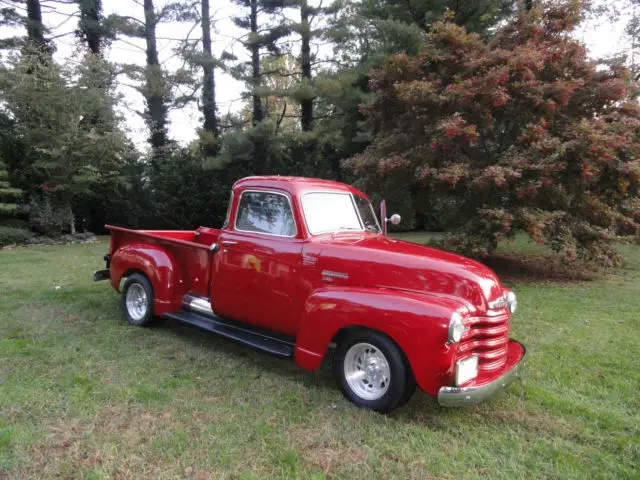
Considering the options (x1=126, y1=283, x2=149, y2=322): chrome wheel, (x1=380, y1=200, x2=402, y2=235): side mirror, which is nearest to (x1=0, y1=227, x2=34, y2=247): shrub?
(x1=126, y1=283, x2=149, y2=322): chrome wheel

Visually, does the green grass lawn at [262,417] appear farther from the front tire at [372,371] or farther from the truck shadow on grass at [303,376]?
the front tire at [372,371]

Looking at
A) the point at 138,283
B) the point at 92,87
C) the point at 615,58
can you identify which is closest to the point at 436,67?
the point at 615,58

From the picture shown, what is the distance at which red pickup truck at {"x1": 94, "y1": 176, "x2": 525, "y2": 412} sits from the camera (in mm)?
3207

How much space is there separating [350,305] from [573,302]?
548 cm

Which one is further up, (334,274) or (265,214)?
(265,214)

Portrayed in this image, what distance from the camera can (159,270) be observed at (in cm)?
525

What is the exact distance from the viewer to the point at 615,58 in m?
8.84

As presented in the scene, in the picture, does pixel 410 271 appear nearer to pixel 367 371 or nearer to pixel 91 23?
pixel 367 371

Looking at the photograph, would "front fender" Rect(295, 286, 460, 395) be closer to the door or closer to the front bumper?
the front bumper

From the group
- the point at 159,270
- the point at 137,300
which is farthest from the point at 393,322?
the point at 137,300

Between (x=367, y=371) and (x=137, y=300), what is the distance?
354 cm

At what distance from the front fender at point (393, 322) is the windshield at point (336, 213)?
81 centimetres

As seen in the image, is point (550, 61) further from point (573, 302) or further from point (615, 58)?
point (573, 302)

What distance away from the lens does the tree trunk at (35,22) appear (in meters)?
18.2
